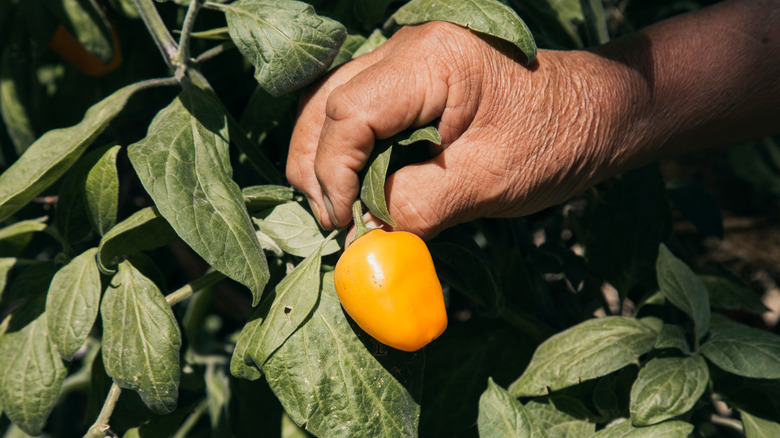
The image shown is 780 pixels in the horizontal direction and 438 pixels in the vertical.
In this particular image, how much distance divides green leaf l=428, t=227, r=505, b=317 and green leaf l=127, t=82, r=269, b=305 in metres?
0.26

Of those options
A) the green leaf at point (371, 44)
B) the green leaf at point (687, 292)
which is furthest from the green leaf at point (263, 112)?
the green leaf at point (687, 292)

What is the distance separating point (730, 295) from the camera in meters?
0.92

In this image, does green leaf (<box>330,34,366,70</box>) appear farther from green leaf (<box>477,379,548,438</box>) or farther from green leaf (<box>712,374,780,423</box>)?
green leaf (<box>712,374,780,423</box>)

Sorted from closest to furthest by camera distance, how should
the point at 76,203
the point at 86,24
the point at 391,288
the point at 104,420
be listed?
the point at 391,288
the point at 104,420
the point at 76,203
the point at 86,24

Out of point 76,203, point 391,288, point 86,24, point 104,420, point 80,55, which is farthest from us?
point 80,55

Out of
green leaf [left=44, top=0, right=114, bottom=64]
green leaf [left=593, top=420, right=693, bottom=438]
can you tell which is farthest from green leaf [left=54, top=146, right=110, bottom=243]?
green leaf [left=593, top=420, right=693, bottom=438]

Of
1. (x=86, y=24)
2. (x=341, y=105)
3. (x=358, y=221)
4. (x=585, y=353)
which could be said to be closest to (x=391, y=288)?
(x=358, y=221)

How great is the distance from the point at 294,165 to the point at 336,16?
0.81 ft

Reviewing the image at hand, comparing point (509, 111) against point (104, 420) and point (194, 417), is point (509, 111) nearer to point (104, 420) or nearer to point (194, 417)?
point (104, 420)

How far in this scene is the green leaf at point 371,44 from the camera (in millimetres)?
816

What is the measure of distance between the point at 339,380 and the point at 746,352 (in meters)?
0.50

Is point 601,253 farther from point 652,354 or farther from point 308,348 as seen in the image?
point 308,348

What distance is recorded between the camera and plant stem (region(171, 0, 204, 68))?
0.74 metres

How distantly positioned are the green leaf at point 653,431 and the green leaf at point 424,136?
408 mm
